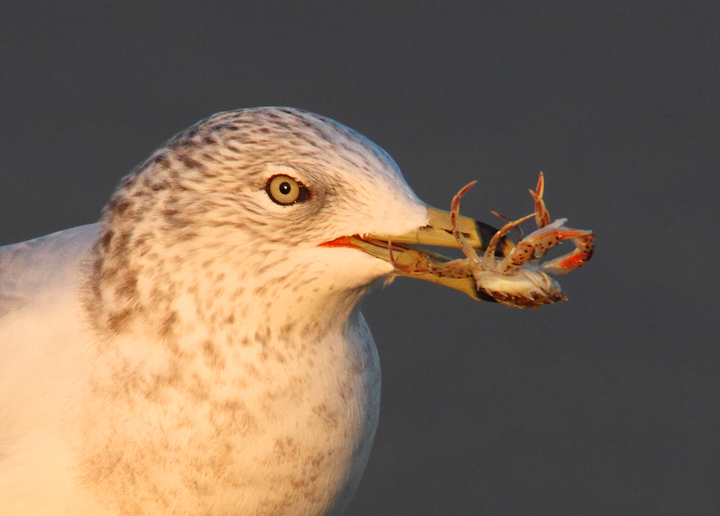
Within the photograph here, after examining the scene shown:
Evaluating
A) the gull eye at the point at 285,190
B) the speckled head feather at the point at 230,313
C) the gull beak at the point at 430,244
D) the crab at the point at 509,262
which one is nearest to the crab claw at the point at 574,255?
the crab at the point at 509,262

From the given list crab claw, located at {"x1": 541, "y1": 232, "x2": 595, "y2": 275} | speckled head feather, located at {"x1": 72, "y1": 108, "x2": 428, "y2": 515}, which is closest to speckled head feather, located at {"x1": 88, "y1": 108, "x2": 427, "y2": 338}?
speckled head feather, located at {"x1": 72, "y1": 108, "x2": 428, "y2": 515}

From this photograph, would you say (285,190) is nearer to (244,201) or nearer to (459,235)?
(244,201)

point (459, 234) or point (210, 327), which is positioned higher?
point (459, 234)

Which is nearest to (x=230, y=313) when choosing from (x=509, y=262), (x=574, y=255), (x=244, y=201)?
(x=244, y=201)

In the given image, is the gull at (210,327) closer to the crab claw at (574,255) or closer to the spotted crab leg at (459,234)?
the spotted crab leg at (459,234)

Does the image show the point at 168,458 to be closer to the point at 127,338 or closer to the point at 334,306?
the point at 127,338

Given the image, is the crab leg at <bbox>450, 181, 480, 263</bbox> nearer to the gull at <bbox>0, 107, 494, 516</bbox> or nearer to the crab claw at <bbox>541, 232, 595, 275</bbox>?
the gull at <bbox>0, 107, 494, 516</bbox>
